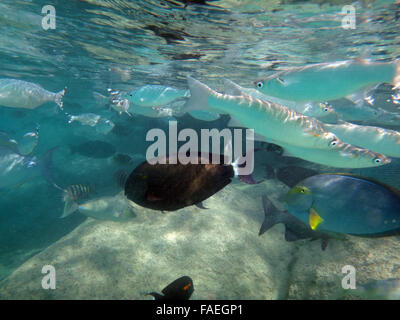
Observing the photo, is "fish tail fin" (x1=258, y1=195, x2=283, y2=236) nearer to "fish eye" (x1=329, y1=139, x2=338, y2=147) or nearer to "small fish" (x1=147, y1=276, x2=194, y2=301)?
"fish eye" (x1=329, y1=139, x2=338, y2=147)

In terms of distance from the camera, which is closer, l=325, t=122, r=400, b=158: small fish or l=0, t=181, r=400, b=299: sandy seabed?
l=0, t=181, r=400, b=299: sandy seabed

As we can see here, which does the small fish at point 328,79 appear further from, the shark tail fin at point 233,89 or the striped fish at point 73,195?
the striped fish at point 73,195

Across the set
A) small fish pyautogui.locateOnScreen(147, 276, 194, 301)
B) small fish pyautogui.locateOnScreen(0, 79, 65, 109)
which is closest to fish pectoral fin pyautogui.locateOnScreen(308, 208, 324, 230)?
small fish pyautogui.locateOnScreen(147, 276, 194, 301)

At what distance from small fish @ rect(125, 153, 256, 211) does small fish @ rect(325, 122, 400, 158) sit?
369 cm

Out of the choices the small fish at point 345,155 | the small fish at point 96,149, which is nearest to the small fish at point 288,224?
the small fish at point 345,155

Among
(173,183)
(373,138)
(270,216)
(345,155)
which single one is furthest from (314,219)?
(373,138)

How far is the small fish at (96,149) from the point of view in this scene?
12.2 meters

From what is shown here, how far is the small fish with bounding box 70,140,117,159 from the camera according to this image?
1216cm

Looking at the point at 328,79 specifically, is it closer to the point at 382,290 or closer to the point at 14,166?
the point at 382,290

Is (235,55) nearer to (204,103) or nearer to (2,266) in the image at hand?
(204,103)

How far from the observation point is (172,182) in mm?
1883

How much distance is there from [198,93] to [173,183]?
6.48 feet
